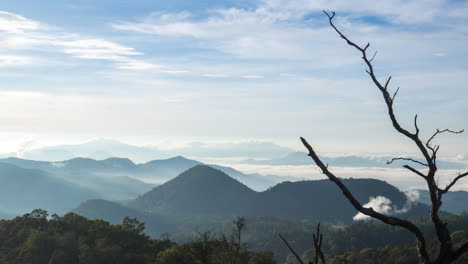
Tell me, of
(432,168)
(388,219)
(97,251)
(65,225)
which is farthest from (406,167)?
(65,225)

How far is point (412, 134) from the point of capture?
235 inches

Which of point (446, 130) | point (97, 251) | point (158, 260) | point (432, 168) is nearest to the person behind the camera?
point (432, 168)

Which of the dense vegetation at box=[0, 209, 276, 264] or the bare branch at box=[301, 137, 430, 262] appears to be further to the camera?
the dense vegetation at box=[0, 209, 276, 264]

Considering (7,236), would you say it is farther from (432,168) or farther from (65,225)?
(432,168)

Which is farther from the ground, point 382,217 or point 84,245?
point 382,217

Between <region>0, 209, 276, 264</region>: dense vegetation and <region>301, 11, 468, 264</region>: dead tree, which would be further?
<region>0, 209, 276, 264</region>: dense vegetation

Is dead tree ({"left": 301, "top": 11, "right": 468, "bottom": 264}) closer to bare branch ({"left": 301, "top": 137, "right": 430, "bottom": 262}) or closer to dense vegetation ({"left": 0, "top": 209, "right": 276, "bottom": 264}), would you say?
bare branch ({"left": 301, "top": 137, "right": 430, "bottom": 262})

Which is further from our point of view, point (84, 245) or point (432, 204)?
point (84, 245)

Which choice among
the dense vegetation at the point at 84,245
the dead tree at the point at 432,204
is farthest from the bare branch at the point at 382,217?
the dense vegetation at the point at 84,245

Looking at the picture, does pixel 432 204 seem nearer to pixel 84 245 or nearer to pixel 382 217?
pixel 382 217

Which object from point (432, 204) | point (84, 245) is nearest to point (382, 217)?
point (432, 204)

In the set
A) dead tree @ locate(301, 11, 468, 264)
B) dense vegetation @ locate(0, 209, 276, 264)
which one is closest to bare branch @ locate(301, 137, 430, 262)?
dead tree @ locate(301, 11, 468, 264)

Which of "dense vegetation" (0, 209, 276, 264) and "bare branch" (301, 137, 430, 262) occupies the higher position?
"bare branch" (301, 137, 430, 262)

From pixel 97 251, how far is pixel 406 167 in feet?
369
